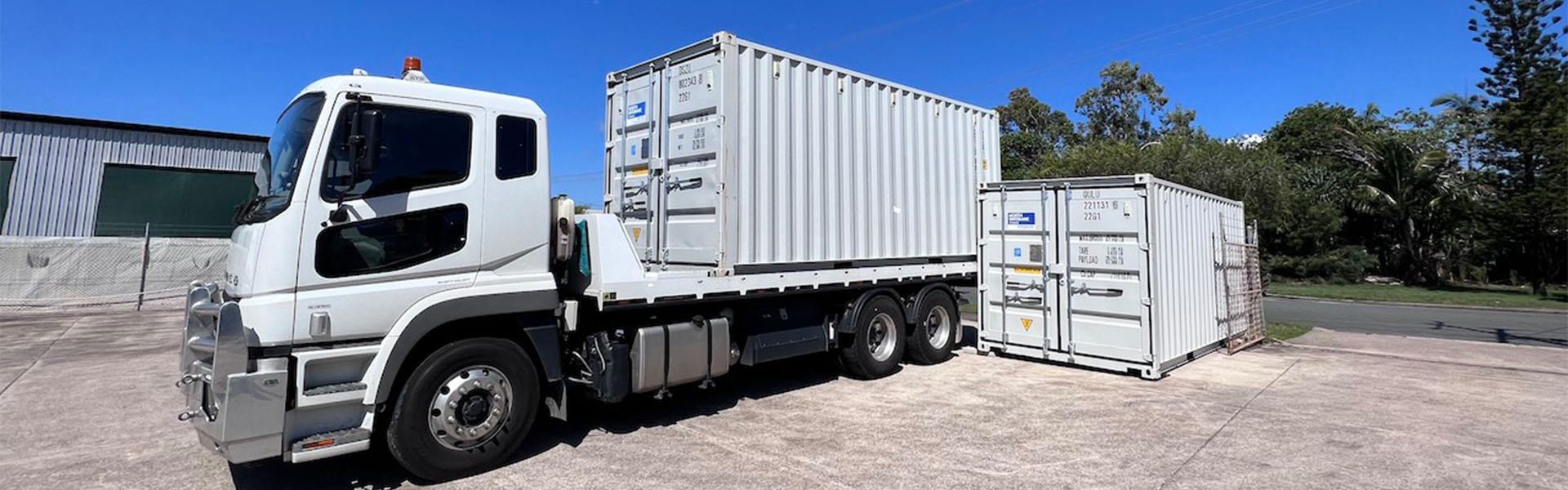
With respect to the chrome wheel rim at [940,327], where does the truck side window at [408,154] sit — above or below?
above

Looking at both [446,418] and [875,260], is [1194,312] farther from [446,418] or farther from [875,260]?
[446,418]

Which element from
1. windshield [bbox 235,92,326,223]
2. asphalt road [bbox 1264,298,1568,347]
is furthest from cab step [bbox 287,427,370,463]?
asphalt road [bbox 1264,298,1568,347]

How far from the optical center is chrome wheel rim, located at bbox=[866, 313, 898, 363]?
8.12m

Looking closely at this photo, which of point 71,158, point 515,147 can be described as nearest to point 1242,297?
point 515,147

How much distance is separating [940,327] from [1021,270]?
1.37m

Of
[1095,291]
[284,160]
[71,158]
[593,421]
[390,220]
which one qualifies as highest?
[71,158]

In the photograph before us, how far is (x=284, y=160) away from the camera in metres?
4.43

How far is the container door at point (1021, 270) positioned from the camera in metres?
9.10

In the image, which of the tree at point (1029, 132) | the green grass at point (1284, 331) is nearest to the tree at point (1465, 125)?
the tree at point (1029, 132)

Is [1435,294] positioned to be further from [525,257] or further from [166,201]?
[166,201]

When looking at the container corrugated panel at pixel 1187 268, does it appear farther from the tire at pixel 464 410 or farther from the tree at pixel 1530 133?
the tree at pixel 1530 133

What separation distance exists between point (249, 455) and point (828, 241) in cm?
486

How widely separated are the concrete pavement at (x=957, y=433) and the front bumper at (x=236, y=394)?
Result: 0.79m

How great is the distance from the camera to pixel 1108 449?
5324mm
